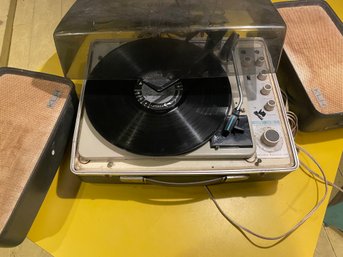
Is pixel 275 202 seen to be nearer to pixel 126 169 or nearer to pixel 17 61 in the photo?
pixel 126 169

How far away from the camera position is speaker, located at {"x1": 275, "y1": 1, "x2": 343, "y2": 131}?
2.49 ft

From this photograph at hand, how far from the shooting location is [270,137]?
677 mm

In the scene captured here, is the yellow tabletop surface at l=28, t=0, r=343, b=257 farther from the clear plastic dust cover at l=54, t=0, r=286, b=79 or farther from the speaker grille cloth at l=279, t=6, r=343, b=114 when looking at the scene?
the clear plastic dust cover at l=54, t=0, r=286, b=79

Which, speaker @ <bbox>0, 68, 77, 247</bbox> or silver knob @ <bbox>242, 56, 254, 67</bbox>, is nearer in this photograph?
speaker @ <bbox>0, 68, 77, 247</bbox>

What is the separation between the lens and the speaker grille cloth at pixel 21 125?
2.04 ft

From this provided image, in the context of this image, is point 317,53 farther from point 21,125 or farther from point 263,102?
point 21,125

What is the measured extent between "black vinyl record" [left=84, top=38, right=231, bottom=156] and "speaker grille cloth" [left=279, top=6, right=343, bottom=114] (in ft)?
0.83

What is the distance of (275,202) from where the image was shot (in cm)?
73

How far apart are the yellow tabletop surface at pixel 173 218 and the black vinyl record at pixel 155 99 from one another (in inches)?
6.4

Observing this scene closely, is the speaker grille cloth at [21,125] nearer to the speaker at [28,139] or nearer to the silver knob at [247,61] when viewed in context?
the speaker at [28,139]

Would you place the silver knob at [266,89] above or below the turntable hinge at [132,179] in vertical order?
above

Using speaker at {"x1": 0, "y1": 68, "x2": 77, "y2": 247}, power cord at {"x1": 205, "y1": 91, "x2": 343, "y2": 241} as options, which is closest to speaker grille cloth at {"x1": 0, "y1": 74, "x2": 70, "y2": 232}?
speaker at {"x1": 0, "y1": 68, "x2": 77, "y2": 247}

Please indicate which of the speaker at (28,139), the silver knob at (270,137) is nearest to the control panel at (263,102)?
the silver knob at (270,137)

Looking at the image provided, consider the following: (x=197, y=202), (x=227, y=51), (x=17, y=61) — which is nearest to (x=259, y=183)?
(x=197, y=202)
